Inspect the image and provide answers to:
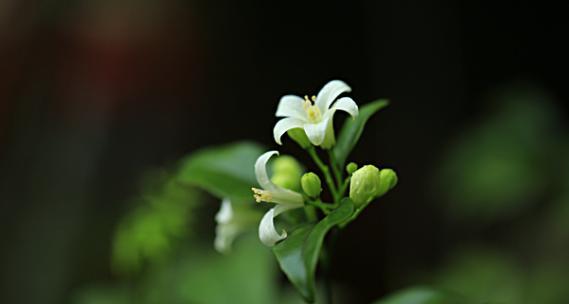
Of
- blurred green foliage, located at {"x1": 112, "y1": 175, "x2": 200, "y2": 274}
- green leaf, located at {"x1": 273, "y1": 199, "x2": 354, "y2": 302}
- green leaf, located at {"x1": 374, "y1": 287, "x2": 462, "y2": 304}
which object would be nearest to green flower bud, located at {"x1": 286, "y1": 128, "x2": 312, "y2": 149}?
green leaf, located at {"x1": 273, "y1": 199, "x2": 354, "y2": 302}

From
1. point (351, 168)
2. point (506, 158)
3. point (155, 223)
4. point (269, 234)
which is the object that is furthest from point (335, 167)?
point (506, 158)

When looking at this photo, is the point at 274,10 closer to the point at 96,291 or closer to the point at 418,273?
the point at 418,273

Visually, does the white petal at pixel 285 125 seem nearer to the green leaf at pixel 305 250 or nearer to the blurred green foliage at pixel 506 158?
the green leaf at pixel 305 250

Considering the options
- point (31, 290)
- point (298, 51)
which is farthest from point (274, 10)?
point (31, 290)

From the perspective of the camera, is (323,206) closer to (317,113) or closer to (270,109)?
(317,113)

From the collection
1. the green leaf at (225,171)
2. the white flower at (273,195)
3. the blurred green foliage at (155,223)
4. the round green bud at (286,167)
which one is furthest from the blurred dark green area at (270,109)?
the white flower at (273,195)

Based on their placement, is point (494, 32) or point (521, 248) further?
point (494, 32)

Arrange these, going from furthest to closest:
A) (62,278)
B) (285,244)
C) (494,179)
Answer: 1. (62,278)
2. (494,179)
3. (285,244)

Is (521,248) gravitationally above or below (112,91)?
below
